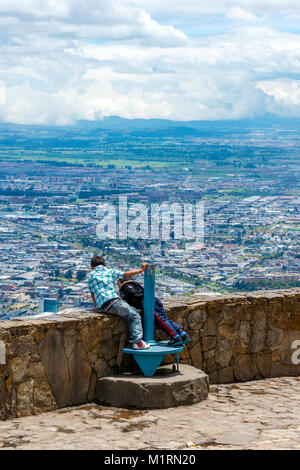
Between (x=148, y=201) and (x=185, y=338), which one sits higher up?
(x=148, y=201)

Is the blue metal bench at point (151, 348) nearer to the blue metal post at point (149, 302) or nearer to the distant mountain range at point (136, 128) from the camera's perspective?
the blue metal post at point (149, 302)

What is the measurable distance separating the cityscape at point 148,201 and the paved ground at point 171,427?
4.44 m

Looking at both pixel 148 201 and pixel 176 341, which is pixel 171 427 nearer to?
pixel 176 341

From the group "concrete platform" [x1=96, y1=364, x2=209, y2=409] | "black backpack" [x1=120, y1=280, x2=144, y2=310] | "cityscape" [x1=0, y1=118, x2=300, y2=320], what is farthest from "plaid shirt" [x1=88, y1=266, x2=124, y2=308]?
"cityscape" [x1=0, y1=118, x2=300, y2=320]

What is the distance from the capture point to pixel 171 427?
6090 mm

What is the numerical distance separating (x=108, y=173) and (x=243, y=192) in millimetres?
10705

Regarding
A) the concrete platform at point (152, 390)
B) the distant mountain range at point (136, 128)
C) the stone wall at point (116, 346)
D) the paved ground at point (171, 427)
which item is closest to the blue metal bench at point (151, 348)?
the concrete platform at point (152, 390)

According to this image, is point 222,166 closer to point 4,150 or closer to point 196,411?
point 4,150

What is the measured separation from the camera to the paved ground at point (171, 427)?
18.1 feet

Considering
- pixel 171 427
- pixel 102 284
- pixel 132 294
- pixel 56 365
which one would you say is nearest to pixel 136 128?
pixel 132 294

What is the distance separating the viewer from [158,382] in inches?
266

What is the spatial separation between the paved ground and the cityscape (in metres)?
4.44

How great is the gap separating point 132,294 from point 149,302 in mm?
260
